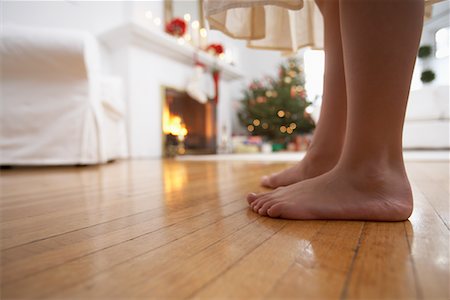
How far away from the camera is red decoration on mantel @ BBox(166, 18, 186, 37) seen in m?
3.48

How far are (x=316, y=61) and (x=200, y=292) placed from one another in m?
5.49

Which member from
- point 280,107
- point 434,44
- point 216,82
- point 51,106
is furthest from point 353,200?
point 434,44


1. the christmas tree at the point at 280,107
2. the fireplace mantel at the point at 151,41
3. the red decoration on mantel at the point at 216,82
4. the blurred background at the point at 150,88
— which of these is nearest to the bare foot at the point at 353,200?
the blurred background at the point at 150,88

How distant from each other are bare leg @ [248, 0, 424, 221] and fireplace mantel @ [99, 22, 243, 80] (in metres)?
2.81

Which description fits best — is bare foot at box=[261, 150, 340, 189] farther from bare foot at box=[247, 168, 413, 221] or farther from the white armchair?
the white armchair

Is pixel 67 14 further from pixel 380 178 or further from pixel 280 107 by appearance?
pixel 280 107

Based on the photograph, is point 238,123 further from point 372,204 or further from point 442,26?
point 372,204

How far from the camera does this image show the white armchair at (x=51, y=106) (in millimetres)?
1578

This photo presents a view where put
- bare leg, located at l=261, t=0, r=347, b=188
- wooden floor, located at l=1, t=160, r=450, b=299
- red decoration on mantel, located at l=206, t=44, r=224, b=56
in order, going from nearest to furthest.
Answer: wooden floor, located at l=1, t=160, r=450, b=299, bare leg, located at l=261, t=0, r=347, b=188, red decoration on mantel, located at l=206, t=44, r=224, b=56

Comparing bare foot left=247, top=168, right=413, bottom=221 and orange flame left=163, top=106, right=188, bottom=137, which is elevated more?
orange flame left=163, top=106, right=188, bottom=137

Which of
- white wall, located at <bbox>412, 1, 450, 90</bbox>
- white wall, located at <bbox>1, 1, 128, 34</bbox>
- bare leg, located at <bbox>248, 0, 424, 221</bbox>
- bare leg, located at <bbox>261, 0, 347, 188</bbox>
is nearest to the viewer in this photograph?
bare leg, located at <bbox>248, 0, 424, 221</bbox>

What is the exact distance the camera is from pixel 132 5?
304 cm

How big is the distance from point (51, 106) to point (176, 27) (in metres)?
2.18

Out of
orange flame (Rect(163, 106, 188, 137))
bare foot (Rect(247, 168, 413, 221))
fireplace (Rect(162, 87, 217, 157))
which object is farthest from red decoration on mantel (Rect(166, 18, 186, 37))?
bare foot (Rect(247, 168, 413, 221))
